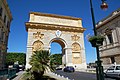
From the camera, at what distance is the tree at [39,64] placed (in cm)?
1209

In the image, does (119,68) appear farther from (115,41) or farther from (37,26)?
(37,26)

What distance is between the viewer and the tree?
39.7ft

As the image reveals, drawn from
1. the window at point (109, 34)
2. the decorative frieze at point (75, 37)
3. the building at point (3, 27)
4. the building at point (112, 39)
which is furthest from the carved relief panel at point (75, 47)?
the building at point (3, 27)

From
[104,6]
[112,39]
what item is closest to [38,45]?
[112,39]

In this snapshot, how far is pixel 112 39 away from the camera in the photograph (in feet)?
87.2

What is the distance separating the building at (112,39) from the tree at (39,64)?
1684 cm

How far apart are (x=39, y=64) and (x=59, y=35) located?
17.4 metres

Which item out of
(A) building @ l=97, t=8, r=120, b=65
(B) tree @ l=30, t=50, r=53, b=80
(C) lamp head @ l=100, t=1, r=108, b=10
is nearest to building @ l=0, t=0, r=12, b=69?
(B) tree @ l=30, t=50, r=53, b=80

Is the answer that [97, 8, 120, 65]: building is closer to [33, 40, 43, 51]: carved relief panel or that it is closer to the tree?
[33, 40, 43, 51]: carved relief panel

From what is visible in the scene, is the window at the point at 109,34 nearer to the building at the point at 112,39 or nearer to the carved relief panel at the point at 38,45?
the building at the point at 112,39

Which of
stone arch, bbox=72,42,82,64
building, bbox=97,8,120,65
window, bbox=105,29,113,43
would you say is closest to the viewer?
building, bbox=97,8,120,65

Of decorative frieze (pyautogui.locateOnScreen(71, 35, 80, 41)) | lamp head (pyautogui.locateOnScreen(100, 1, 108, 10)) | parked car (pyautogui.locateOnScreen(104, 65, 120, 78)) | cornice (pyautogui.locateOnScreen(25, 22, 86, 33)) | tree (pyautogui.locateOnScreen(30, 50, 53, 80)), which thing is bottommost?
parked car (pyautogui.locateOnScreen(104, 65, 120, 78))

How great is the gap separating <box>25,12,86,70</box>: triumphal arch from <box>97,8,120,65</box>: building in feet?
16.8

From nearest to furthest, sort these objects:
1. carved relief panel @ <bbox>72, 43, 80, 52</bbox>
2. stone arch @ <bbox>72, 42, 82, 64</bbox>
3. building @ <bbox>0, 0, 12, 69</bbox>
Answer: building @ <bbox>0, 0, 12, 69</bbox> → stone arch @ <bbox>72, 42, 82, 64</bbox> → carved relief panel @ <bbox>72, 43, 80, 52</bbox>
